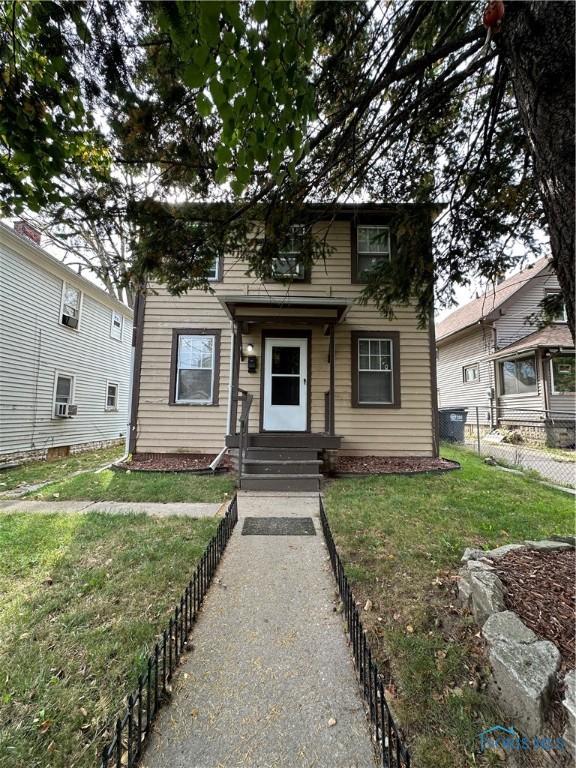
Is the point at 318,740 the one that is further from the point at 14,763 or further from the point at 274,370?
the point at 274,370

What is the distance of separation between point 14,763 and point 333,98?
4.97 metres

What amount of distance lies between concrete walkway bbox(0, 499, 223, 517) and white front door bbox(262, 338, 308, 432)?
2985mm

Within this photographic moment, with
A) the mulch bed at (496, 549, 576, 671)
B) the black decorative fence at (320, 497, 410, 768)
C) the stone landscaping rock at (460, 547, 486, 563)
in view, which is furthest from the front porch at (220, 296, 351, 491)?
the black decorative fence at (320, 497, 410, 768)

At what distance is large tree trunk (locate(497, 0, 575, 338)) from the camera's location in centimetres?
163

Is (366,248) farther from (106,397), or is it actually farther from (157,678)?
(106,397)

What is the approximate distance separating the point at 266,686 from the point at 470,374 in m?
17.1

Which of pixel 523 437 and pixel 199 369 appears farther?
pixel 523 437

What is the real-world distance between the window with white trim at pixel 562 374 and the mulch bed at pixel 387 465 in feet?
26.3

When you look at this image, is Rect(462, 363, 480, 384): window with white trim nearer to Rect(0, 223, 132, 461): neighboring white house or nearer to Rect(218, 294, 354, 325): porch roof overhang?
Rect(218, 294, 354, 325): porch roof overhang

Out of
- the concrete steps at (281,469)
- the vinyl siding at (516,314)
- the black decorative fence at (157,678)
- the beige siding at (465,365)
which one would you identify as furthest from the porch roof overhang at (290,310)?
the vinyl siding at (516,314)

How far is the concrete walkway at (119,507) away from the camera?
14.1ft

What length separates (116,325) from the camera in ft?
45.3

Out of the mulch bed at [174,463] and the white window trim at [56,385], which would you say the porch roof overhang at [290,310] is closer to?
the mulch bed at [174,463]

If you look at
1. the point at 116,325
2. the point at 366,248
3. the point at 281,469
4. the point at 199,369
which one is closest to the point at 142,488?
the point at 281,469
